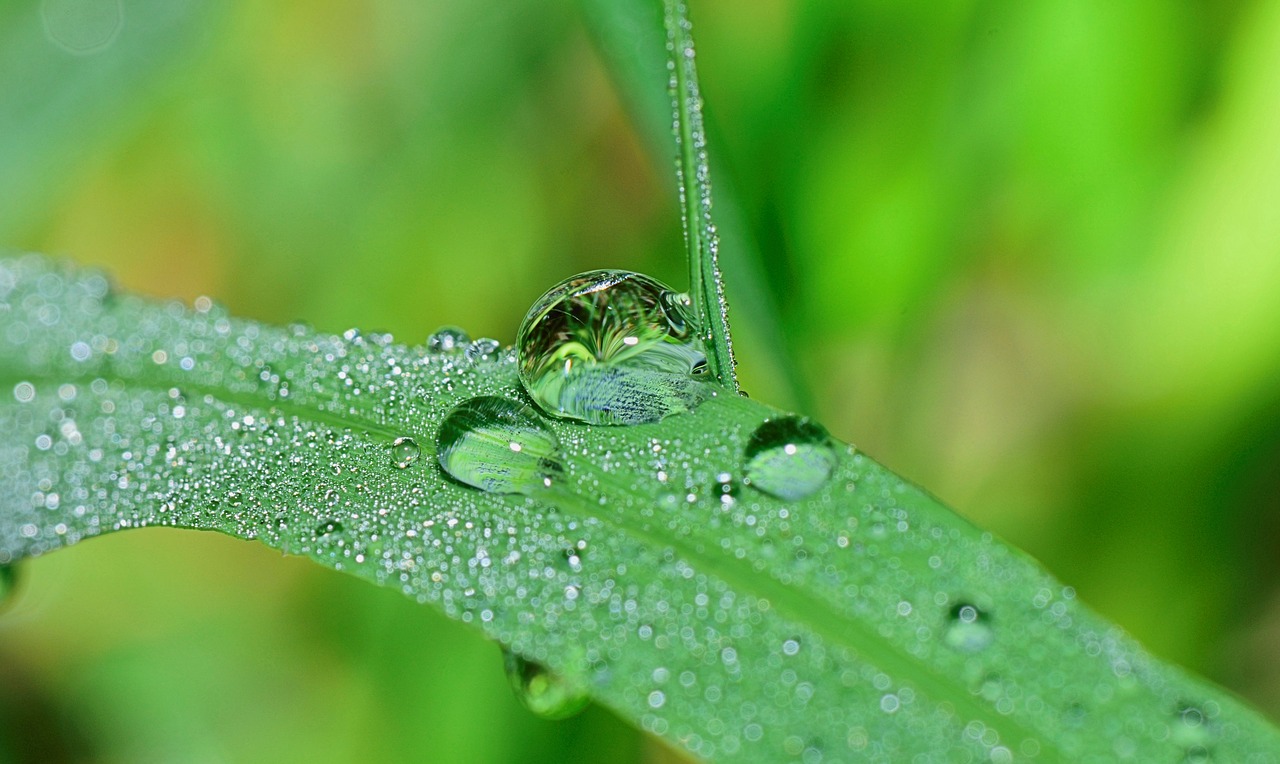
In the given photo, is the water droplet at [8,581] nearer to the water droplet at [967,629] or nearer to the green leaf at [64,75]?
the water droplet at [967,629]

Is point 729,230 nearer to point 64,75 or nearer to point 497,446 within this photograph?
point 497,446

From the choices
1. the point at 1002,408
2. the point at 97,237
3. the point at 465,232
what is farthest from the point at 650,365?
the point at 97,237

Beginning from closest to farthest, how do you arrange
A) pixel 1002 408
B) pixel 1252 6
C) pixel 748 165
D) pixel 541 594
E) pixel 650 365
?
1. pixel 541 594
2. pixel 650 365
3. pixel 1252 6
4. pixel 748 165
5. pixel 1002 408

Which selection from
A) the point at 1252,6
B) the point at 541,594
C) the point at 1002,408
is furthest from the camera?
the point at 1002,408

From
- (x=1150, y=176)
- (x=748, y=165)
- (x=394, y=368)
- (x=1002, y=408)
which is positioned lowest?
(x=1002, y=408)

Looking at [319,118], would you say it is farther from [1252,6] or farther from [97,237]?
[1252,6]

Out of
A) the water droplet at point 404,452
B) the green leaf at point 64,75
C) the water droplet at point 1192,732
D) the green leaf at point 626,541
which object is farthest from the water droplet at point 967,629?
the green leaf at point 64,75
